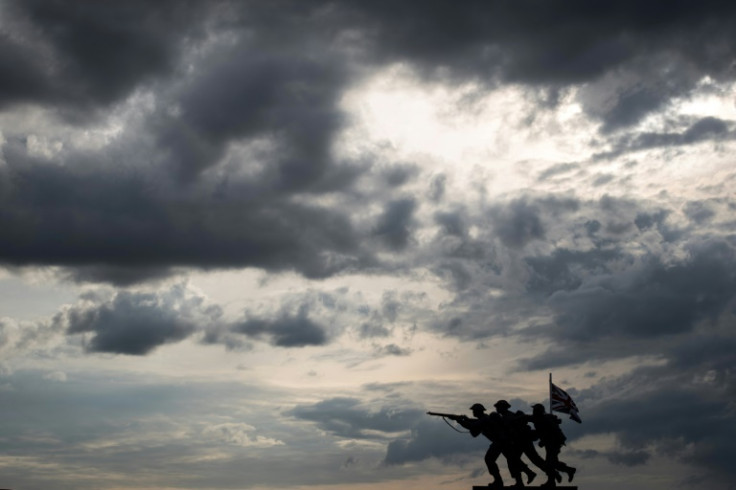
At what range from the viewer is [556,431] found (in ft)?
157

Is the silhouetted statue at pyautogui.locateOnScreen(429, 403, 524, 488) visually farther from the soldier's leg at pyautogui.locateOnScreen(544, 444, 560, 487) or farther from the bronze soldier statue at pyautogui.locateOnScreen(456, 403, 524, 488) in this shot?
the soldier's leg at pyautogui.locateOnScreen(544, 444, 560, 487)

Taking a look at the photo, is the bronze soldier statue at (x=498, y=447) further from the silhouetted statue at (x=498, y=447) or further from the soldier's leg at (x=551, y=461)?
the soldier's leg at (x=551, y=461)

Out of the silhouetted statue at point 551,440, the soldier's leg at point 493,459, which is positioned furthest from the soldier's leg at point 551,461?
the soldier's leg at point 493,459

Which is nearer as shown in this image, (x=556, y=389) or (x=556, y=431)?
(x=556, y=431)

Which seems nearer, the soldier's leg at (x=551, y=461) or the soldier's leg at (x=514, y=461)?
the soldier's leg at (x=551, y=461)

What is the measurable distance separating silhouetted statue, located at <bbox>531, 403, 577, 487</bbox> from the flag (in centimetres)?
303

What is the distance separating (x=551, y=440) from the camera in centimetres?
4788

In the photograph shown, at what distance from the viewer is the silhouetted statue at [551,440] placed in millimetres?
47688

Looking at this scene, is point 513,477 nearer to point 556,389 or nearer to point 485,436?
point 485,436

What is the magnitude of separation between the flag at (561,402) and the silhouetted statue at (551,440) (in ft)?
9.94

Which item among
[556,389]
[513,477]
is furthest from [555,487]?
[556,389]

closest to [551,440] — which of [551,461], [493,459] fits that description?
[551,461]

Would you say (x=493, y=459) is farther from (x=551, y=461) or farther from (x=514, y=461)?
(x=551, y=461)

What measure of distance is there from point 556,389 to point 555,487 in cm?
608
